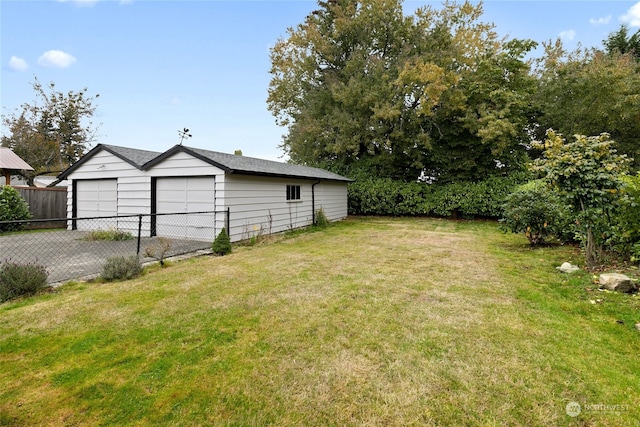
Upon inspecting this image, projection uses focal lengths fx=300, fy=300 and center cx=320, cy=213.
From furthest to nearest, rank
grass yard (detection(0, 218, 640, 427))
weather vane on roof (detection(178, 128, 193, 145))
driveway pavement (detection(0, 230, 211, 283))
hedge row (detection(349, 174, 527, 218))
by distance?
hedge row (detection(349, 174, 527, 218)) → weather vane on roof (detection(178, 128, 193, 145)) → driveway pavement (detection(0, 230, 211, 283)) → grass yard (detection(0, 218, 640, 427))

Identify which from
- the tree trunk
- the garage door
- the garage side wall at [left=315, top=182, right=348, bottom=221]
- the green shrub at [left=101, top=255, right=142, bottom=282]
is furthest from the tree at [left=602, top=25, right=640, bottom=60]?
the green shrub at [left=101, top=255, right=142, bottom=282]

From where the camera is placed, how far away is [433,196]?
1568 centimetres

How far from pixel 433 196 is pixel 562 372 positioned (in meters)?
14.1

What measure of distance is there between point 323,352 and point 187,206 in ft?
24.3

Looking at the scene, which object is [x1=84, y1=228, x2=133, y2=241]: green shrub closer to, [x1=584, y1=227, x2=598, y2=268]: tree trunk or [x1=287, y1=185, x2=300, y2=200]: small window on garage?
[x1=287, y1=185, x2=300, y2=200]: small window on garage

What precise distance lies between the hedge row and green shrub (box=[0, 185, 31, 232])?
13.7 meters

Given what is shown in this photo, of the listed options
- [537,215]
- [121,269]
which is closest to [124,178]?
[121,269]

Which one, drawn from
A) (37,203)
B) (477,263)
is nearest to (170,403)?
(477,263)

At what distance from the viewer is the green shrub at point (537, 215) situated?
7.02 metres

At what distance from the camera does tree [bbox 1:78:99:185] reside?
20125 millimetres

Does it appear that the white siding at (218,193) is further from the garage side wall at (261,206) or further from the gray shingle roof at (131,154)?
the gray shingle roof at (131,154)

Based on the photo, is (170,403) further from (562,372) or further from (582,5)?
(582,5)

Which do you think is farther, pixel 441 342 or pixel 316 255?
pixel 316 255

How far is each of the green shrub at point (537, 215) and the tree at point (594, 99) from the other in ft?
32.3
